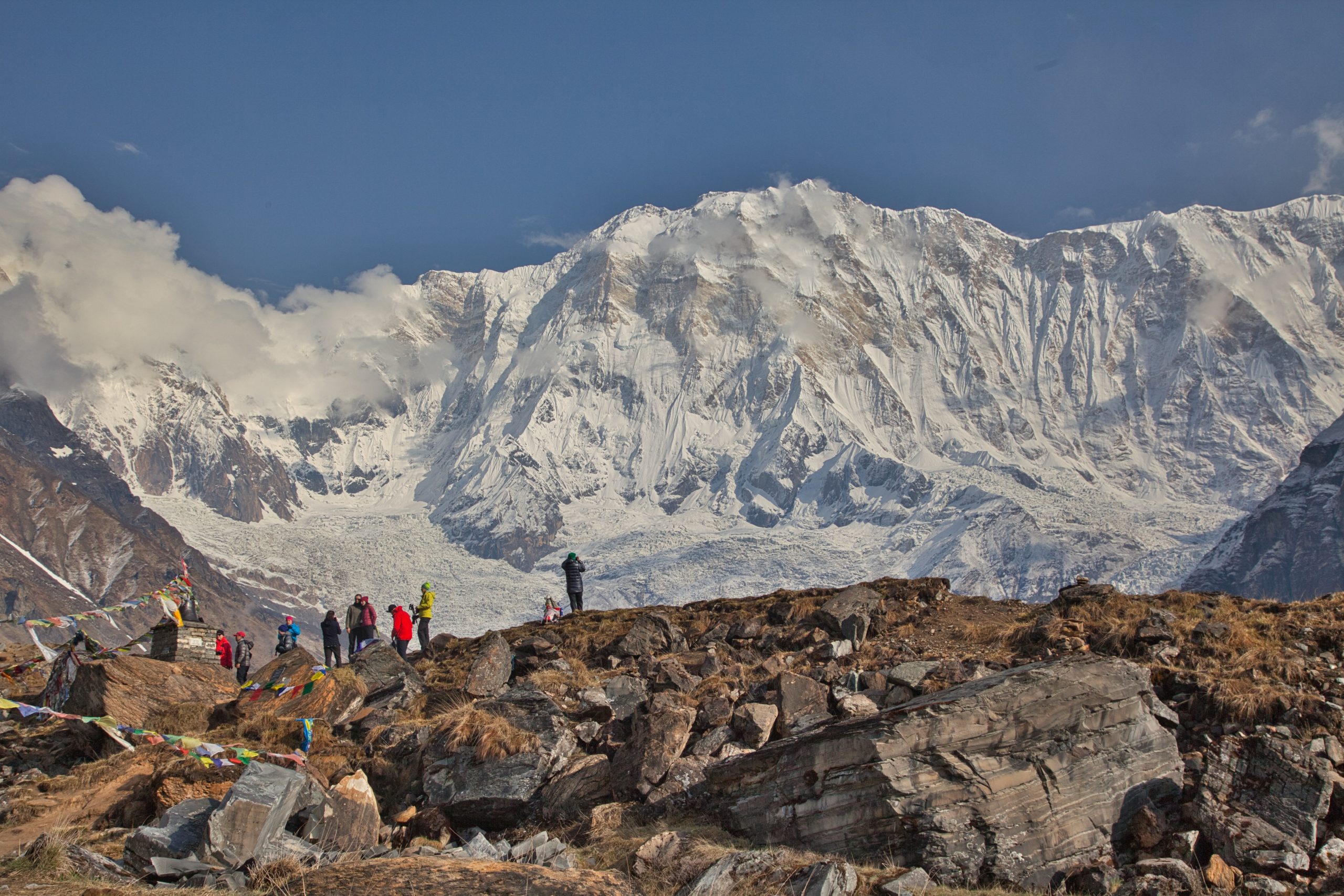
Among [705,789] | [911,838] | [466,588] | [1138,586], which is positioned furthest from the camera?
[466,588]

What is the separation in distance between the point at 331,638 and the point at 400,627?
3.68 m

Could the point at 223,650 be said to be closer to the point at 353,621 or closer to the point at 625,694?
the point at 353,621

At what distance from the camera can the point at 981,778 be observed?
9758 mm

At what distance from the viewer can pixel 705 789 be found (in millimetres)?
11625

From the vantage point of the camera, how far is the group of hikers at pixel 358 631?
2303cm

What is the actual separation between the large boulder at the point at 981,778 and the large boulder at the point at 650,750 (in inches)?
53.7

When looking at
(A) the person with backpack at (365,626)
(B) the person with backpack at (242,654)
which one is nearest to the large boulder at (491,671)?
(A) the person with backpack at (365,626)

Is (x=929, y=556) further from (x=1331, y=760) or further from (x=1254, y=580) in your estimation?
(x=1331, y=760)

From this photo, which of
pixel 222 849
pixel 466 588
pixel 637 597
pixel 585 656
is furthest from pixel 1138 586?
pixel 222 849

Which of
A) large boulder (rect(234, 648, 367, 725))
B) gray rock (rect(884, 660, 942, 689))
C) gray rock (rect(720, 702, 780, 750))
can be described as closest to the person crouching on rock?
large boulder (rect(234, 648, 367, 725))

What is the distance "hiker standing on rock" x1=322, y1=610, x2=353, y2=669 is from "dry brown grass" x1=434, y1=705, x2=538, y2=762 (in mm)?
12716

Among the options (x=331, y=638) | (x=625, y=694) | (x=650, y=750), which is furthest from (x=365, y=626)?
(x=650, y=750)

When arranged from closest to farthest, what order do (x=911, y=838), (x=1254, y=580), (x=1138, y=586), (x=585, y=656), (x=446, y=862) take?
(x=446, y=862) → (x=911, y=838) → (x=585, y=656) → (x=1138, y=586) → (x=1254, y=580)

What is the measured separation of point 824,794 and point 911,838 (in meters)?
0.95
